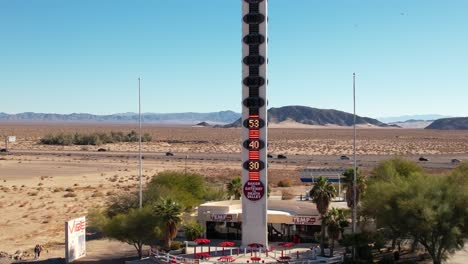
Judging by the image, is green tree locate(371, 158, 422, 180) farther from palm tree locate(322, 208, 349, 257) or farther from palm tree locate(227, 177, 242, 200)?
palm tree locate(227, 177, 242, 200)

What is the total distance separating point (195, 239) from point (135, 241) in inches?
199

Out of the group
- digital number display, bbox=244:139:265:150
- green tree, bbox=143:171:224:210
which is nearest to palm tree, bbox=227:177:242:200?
green tree, bbox=143:171:224:210

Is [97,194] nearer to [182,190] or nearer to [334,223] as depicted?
[182,190]

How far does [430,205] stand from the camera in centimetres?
3456

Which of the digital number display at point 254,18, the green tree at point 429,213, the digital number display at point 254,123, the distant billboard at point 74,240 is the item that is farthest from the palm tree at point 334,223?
the distant billboard at point 74,240

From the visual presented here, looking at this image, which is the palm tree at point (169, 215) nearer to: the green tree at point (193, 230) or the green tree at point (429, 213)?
the green tree at point (193, 230)

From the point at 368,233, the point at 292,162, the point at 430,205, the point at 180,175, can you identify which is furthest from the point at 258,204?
the point at 292,162

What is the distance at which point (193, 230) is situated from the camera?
1698 inches

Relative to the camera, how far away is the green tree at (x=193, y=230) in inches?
1699

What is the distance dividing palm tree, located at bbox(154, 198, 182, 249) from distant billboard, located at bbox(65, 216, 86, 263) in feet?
20.4

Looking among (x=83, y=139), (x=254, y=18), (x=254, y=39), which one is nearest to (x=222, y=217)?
(x=254, y=39)

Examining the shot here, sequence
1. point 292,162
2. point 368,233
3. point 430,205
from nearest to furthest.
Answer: point 430,205 → point 368,233 → point 292,162

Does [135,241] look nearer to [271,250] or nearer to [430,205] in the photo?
[271,250]

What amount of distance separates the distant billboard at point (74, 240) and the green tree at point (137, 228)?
240 centimetres
